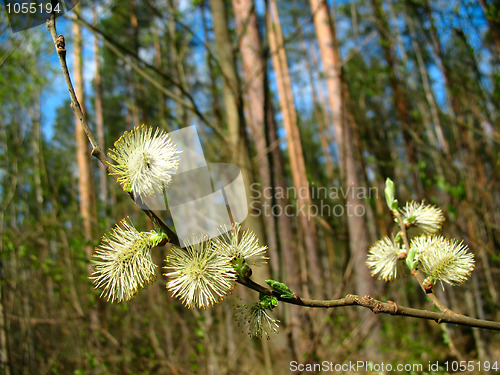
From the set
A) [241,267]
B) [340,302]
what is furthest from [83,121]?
[340,302]

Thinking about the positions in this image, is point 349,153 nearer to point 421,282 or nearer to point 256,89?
point 256,89

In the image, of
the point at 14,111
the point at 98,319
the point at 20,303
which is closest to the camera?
the point at 20,303

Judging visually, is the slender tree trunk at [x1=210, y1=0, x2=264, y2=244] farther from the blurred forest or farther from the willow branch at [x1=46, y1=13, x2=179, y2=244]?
the willow branch at [x1=46, y1=13, x2=179, y2=244]

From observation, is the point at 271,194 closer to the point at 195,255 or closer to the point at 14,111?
the point at 195,255

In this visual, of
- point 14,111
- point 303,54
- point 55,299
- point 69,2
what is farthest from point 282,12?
point 69,2

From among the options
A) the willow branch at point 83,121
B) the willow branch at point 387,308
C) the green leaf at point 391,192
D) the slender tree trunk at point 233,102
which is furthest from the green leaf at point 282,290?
the slender tree trunk at point 233,102

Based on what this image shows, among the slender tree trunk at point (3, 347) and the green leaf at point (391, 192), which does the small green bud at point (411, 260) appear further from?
the slender tree trunk at point (3, 347)

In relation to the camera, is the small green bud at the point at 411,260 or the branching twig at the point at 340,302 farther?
the small green bud at the point at 411,260

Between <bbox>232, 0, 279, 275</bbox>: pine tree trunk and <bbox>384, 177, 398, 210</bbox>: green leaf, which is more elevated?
<bbox>232, 0, 279, 275</bbox>: pine tree trunk

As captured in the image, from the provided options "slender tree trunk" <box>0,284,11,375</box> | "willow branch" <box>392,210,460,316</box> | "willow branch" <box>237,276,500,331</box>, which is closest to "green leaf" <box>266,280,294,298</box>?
"willow branch" <box>237,276,500,331</box>

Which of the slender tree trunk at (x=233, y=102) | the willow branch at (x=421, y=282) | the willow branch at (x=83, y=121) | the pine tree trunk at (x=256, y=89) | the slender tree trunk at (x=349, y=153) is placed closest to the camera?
the willow branch at (x=83, y=121)

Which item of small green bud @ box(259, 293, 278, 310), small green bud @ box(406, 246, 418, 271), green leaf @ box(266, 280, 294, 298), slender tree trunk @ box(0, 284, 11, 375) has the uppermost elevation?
small green bud @ box(406, 246, 418, 271)
